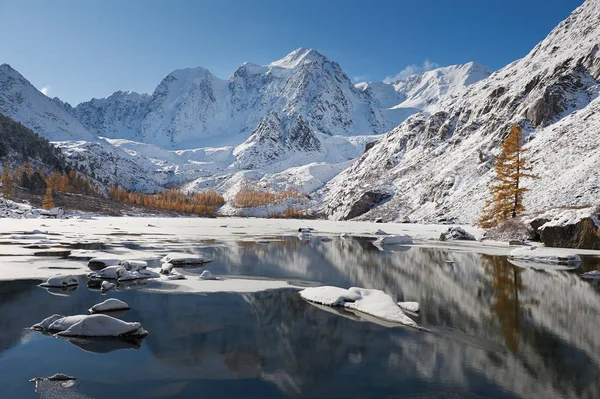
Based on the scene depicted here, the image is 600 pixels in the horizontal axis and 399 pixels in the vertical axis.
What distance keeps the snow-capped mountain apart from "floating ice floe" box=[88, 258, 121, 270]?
67.0 m

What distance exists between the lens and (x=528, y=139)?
11106cm

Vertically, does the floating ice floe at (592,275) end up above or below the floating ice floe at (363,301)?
above

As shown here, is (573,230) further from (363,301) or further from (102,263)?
(102,263)

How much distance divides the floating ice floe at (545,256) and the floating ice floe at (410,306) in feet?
69.1

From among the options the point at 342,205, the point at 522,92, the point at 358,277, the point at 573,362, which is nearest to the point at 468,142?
the point at 522,92

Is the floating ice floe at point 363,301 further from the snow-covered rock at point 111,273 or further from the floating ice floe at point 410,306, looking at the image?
the snow-covered rock at point 111,273

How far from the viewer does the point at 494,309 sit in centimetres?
1677

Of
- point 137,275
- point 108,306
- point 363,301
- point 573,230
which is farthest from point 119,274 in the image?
point 573,230

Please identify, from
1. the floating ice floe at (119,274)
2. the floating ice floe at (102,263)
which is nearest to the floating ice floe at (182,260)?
the floating ice floe at (102,263)

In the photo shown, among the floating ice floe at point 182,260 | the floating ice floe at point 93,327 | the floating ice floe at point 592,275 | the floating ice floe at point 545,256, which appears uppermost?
the floating ice floe at point 545,256

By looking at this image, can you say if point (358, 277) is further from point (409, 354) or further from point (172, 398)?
point (172, 398)

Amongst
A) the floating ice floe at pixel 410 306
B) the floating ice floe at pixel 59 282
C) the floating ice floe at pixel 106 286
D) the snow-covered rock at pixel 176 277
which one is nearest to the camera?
the floating ice floe at pixel 410 306

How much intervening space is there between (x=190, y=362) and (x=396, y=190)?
6122 inches

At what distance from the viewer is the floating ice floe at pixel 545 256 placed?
3012 cm
